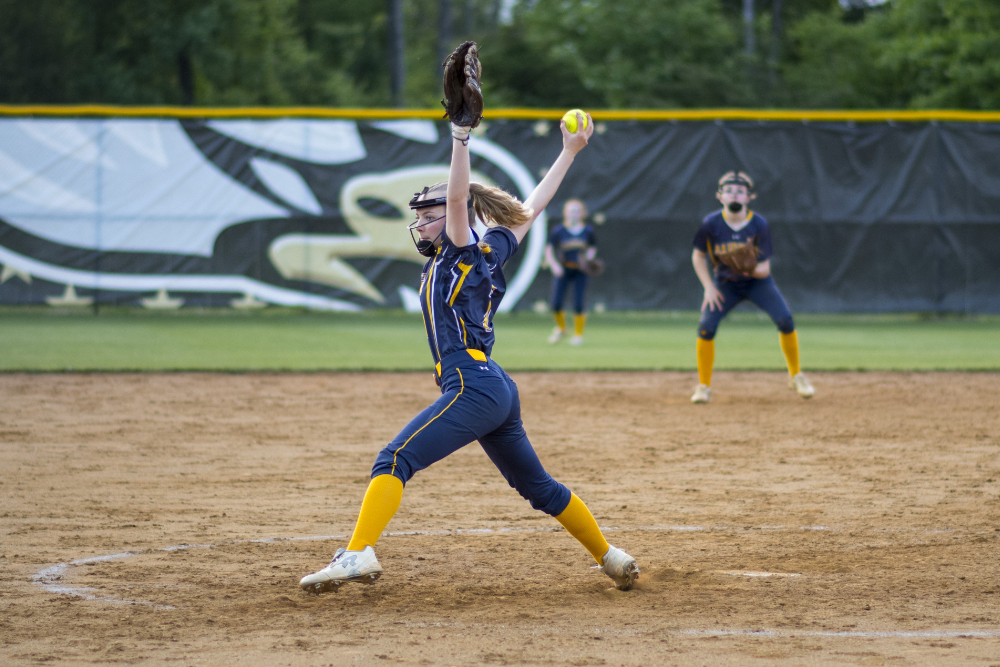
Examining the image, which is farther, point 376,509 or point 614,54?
point 614,54

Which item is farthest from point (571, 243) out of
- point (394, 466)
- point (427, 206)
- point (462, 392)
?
point (394, 466)

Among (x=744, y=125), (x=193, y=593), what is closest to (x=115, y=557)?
(x=193, y=593)

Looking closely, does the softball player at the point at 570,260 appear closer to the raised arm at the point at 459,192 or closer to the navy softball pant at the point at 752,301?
the navy softball pant at the point at 752,301

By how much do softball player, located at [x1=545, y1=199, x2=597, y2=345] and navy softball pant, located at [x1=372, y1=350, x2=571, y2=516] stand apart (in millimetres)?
11873

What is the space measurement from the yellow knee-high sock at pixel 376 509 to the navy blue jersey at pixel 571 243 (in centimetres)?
1246

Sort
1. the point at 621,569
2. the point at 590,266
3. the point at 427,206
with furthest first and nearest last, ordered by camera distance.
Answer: the point at 590,266 < the point at 621,569 < the point at 427,206

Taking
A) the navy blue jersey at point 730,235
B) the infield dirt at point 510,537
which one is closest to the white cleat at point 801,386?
the infield dirt at point 510,537

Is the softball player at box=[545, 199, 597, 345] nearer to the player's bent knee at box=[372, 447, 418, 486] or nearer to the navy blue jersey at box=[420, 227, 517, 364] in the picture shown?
the navy blue jersey at box=[420, 227, 517, 364]

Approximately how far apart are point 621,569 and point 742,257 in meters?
6.04

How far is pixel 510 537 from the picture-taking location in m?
5.78

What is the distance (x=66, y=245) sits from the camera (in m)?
20.0

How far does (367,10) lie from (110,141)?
25932 mm

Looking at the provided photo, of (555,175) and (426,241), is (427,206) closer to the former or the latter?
(426,241)

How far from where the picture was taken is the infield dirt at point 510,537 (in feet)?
13.2
